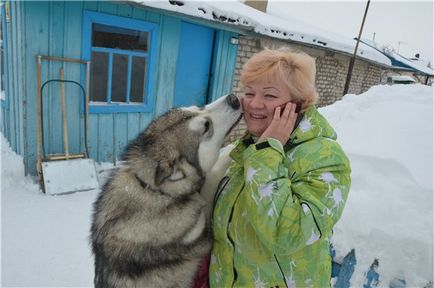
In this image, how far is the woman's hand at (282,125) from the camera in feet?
4.10

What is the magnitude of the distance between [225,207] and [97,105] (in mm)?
4347

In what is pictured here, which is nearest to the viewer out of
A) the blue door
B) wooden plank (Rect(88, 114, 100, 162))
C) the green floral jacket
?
the green floral jacket

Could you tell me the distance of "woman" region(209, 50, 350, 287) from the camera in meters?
1.11

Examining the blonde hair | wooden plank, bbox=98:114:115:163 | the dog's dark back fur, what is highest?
the blonde hair

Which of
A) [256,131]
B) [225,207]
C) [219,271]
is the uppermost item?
[256,131]

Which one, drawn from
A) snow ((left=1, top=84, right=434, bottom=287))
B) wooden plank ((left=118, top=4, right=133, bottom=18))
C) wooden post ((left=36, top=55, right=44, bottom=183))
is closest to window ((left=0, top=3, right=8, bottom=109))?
snow ((left=1, top=84, right=434, bottom=287))

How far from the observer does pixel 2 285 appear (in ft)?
9.64

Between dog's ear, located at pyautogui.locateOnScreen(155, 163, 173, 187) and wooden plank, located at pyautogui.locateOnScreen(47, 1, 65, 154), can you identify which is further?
wooden plank, located at pyautogui.locateOnScreen(47, 1, 65, 154)

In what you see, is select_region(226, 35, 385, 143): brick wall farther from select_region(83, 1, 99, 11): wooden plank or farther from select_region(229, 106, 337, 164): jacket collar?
select_region(229, 106, 337, 164): jacket collar

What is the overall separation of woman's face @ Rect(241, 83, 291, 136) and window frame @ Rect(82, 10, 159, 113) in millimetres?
4037

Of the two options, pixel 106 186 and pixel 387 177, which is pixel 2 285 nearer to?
pixel 106 186

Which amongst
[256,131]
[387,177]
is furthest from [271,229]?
[387,177]

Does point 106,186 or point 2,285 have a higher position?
point 106,186

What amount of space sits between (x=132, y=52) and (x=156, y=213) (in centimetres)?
441
